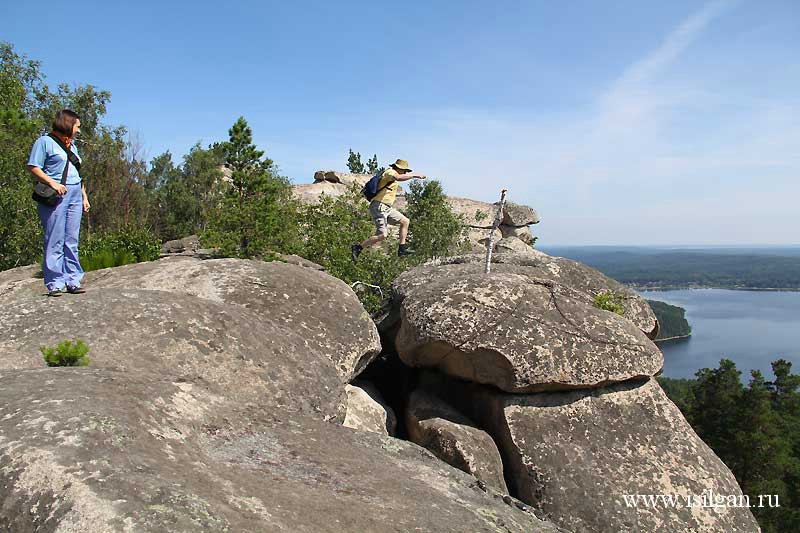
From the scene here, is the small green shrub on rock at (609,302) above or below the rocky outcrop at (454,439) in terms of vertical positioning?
above

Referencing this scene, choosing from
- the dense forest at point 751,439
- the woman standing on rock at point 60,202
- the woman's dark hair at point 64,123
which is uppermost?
the woman's dark hair at point 64,123

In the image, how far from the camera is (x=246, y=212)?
564 inches

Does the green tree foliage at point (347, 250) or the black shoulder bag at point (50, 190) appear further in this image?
the green tree foliage at point (347, 250)

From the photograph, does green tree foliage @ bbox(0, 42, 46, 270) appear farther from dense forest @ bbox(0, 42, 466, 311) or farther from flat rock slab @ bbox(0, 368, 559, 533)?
flat rock slab @ bbox(0, 368, 559, 533)

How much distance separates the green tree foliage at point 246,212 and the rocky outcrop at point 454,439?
21.0 ft

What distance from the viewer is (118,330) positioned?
19.5 ft

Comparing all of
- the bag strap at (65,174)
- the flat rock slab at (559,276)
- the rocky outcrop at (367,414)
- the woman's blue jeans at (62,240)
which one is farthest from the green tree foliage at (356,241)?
the bag strap at (65,174)

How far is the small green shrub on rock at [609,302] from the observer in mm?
12070

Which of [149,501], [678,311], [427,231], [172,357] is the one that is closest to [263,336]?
[172,357]

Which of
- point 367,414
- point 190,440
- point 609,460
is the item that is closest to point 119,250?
point 367,414

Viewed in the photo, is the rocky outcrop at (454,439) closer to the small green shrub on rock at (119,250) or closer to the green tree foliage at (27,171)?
the small green shrub on rock at (119,250)

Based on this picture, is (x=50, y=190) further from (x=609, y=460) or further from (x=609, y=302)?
(x=609, y=302)

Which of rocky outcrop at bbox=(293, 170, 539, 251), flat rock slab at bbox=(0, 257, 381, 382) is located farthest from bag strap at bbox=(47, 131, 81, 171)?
rocky outcrop at bbox=(293, 170, 539, 251)

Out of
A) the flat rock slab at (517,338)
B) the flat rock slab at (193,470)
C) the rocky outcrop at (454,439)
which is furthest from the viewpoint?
the flat rock slab at (517,338)
